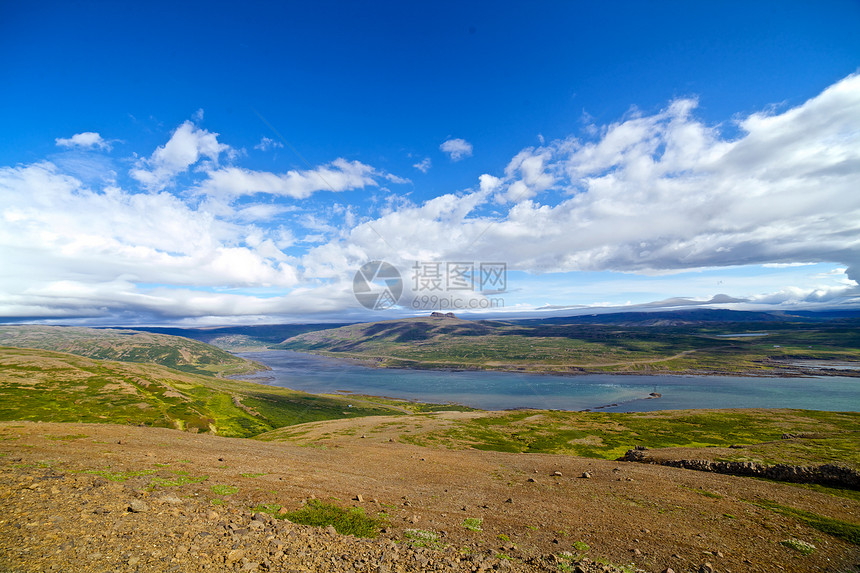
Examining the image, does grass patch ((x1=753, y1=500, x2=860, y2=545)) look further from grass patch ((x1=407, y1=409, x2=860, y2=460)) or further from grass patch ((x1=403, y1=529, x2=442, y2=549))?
grass patch ((x1=403, y1=529, x2=442, y2=549))

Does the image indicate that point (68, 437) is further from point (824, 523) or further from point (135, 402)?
point (135, 402)

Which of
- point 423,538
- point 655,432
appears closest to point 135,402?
point 423,538

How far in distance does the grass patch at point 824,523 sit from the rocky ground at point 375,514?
90 centimetres

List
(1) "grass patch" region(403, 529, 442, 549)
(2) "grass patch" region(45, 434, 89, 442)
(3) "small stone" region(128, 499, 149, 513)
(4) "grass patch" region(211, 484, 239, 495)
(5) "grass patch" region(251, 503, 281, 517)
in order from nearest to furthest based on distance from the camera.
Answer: (3) "small stone" region(128, 499, 149, 513), (1) "grass patch" region(403, 529, 442, 549), (5) "grass patch" region(251, 503, 281, 517), (4) "grass patch" region(211, 484, 239, 495), (2) "grass patch" region(45, 434, 89, 442)

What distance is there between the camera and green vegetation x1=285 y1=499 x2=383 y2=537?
16547mm

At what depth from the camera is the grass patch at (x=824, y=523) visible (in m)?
19.6

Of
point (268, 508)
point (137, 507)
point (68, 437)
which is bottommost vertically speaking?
point (68, 437)

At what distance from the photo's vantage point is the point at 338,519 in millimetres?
17609

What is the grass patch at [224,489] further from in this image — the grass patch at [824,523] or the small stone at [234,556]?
the grass patch at [824,523]

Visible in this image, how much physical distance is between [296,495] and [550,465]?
1218 inches

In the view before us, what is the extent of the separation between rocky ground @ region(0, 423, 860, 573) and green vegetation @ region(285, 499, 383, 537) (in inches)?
38.2

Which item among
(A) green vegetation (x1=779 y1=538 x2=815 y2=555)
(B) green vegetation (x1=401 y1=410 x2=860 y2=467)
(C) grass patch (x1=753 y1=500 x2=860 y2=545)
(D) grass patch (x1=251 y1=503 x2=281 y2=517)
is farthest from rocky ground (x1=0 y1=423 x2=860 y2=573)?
(B) green vegetation (x1=401 y1=410 x2=860 y2=467)

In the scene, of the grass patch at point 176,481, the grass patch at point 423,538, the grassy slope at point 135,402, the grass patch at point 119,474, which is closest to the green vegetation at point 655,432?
the grass patch at point 423,538

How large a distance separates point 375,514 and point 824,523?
27.7m
